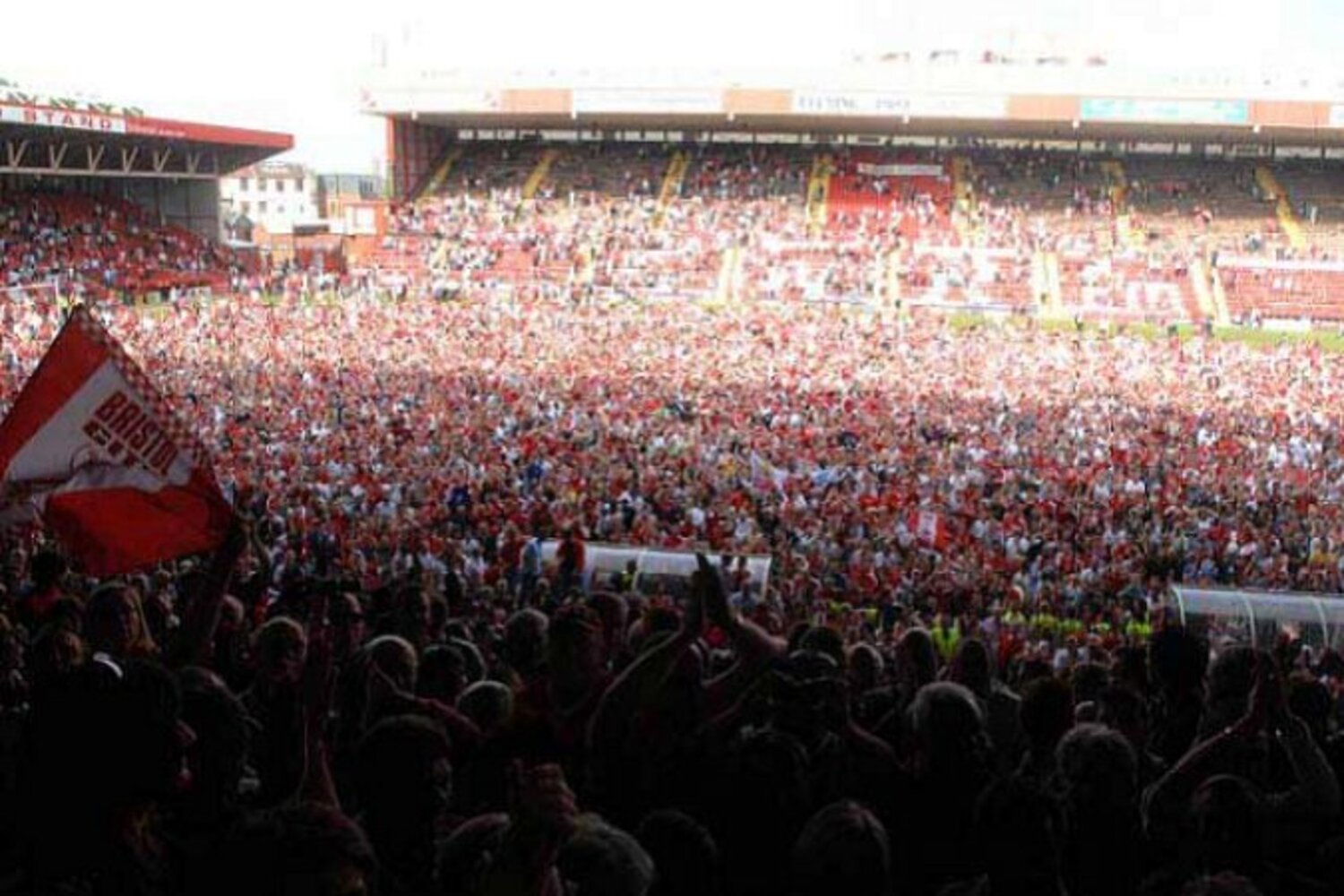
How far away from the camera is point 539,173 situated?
49094 millimetres

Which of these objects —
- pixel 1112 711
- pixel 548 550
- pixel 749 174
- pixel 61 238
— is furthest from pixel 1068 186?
pixel 1112 711

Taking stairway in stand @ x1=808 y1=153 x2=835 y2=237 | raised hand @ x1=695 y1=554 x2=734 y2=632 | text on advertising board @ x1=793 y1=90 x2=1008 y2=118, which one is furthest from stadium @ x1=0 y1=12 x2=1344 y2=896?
stairway in stand @ x1=808 y1=153 x2=835 y2=237

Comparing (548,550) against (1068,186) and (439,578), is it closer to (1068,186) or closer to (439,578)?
(439,578)

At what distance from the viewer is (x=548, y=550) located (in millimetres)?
11453

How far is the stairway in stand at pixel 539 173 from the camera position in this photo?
47.9 metres

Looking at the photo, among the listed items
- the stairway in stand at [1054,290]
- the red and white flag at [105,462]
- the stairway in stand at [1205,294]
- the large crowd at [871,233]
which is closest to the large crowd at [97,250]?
the large crowd at [871,233]

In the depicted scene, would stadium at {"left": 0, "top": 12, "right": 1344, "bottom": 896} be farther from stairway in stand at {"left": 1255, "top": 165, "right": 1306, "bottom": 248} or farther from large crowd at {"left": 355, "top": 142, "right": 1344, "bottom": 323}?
stairway in stand at {"left": 1255, "top": 165, "right": 1306, "bottom": 248}

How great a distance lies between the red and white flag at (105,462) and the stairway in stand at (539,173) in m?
43.1

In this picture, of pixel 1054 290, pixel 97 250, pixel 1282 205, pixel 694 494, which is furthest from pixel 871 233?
pixel 694 494

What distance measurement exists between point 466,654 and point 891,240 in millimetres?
40265

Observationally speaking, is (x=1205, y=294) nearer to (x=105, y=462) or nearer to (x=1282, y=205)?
(x=1282, y=205)

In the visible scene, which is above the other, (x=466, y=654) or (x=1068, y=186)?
(x=1068, y=186)

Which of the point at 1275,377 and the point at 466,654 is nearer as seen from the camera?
the point at 466,654

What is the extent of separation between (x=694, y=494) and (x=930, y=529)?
294cm
